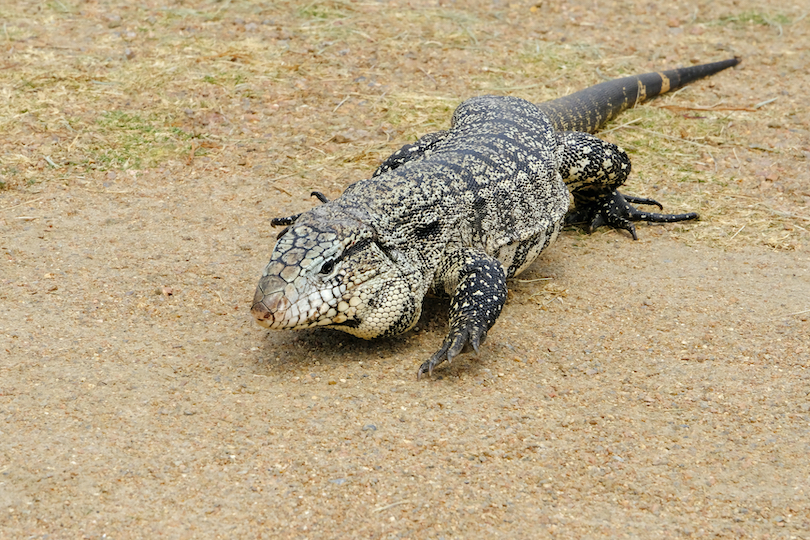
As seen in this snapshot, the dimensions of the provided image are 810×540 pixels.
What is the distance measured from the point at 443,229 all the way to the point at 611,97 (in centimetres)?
467

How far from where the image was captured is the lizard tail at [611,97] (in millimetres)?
8445

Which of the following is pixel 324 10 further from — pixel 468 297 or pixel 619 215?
pixel 468 297

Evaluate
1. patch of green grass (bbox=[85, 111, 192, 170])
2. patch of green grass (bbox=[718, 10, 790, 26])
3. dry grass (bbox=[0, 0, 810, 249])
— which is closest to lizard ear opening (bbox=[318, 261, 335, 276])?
dry grass (bbox=[0, 0, 810, 249])

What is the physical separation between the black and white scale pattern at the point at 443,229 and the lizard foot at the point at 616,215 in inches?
10.7

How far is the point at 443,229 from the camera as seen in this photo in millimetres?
5676

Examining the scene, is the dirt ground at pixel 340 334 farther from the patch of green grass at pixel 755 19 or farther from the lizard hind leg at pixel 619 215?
the patch of green grass at pixel 755 19

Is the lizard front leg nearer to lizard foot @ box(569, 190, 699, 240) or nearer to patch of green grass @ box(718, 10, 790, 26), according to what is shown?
lizard foot @ box(569, 190, 699, 240)

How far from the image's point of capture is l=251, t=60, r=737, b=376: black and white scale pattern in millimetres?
4953

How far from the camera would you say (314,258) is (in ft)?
16.1

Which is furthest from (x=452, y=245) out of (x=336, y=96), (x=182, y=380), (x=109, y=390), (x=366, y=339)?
(x=336, y=96)

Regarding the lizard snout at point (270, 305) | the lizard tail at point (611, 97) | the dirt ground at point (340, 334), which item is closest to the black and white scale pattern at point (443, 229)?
the lizard snout at point (270, 305)

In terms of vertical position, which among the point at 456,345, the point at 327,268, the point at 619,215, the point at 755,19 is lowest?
the point at 619,215

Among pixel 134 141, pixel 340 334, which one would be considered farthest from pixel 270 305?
pixel 134 141

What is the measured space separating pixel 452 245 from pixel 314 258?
3.95ft
